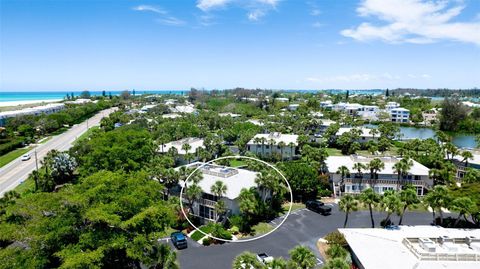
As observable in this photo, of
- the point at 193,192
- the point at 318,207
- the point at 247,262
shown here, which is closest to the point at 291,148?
the point at 318,207

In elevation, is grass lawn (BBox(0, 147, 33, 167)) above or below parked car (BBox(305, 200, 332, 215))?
above

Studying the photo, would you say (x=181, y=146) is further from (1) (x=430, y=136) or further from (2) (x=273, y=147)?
(1) (x=430, y=136)

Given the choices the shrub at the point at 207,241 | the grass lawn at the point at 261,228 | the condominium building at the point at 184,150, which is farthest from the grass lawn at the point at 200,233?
the condominium building at the point at 184,150

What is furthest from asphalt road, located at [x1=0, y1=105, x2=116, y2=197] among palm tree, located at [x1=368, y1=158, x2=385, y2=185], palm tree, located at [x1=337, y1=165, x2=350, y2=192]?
palm tree, located at [x1=368, y1=158, x2=385, y2=185]

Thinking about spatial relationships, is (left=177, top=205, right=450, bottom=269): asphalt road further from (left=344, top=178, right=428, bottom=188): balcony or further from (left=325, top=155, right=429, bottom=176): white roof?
(left=325, top=155, right=429, bottom=176): white roof

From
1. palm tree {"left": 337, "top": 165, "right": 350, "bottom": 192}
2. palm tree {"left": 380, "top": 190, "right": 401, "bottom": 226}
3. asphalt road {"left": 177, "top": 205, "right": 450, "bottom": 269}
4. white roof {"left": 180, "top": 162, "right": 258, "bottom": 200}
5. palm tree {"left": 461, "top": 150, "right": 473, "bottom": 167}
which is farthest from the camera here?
palm tree {"left": 461, "top": 150, "right": 473, "bottom": 167}

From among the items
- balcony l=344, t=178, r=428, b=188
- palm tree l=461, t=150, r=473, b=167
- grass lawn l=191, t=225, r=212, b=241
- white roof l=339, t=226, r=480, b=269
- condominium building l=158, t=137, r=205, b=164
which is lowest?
grass lawn l=191, t=225, r=212, b=241

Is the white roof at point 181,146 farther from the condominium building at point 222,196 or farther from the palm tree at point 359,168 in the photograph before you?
the palm tree at point 359,168
